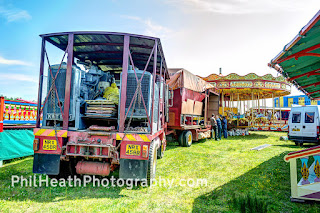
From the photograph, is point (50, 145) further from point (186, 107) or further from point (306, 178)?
point (186, 107)

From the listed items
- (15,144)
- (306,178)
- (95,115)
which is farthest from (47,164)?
(306,178)

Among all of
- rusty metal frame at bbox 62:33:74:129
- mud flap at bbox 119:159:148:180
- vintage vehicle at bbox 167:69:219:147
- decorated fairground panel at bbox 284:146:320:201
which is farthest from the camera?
vintage vehicle at bbox 167:69:219:147

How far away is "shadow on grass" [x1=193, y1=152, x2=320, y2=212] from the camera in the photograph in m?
3.69

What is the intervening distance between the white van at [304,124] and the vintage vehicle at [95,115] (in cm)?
931

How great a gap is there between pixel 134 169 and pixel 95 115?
1.56 meters

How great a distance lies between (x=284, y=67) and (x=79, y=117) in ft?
18.4

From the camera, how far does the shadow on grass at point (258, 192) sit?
3.69 meters

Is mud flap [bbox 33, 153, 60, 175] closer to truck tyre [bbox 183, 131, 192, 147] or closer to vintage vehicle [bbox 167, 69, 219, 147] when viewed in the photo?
vintage vehicle [bbox 167, 69, 219, 147]

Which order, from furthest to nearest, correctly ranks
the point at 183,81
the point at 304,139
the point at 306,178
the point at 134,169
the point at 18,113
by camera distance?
the point at 304,139 → the point at 183,81 → the point at 18,113 → the point at 134,169 → the point at 306,178

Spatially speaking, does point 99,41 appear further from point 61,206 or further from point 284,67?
point 284,67

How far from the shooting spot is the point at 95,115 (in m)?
4.79

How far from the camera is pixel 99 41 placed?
518 centimetres

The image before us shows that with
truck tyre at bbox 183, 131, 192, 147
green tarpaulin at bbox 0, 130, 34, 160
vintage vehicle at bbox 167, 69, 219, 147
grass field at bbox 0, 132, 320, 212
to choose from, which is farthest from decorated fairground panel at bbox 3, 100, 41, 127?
truck tyre at bbox 183, 131, 192, 147

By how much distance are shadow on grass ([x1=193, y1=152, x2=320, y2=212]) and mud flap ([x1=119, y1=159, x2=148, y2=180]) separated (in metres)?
1.15
